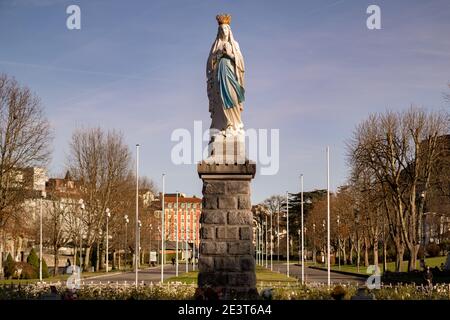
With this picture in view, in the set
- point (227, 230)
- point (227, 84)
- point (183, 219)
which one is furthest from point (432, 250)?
point (183, 219)

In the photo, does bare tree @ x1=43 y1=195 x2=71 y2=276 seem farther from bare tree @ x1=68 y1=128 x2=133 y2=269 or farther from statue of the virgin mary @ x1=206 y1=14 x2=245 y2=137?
statue of the virgin mary @ x1=206 y1=14 x2=245 y2=137

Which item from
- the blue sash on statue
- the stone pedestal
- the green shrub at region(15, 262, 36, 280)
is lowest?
the green shrub at region(15, 262, 36, 280)

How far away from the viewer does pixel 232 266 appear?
66.9 ft

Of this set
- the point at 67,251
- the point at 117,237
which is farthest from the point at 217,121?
the point at 67,251

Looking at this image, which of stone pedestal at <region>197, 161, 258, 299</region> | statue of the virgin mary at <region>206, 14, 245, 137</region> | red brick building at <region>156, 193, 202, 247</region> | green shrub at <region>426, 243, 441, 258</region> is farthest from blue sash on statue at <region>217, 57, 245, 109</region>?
red brick building at <region>156, 193, 202, 247</region>

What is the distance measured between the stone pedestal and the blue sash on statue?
2.18 metres

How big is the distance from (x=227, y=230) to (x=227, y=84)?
467 cm

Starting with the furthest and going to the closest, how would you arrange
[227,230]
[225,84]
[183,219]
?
[183,219], [225,84], [227,230]

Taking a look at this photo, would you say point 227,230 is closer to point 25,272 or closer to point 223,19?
point 223,19

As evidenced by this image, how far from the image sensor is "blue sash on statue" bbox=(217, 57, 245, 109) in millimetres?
21875

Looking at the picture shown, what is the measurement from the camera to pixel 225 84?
21.9 metres

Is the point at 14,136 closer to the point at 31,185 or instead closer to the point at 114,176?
the point at 31,185

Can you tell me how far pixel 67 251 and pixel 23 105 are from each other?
6882cm

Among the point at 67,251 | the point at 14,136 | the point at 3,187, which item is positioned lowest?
the point at 67,251
